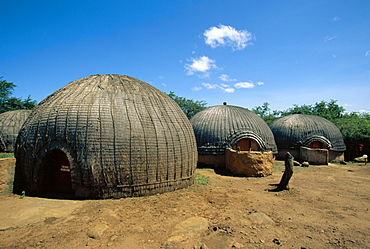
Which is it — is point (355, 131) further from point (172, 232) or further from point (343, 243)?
point (172, 232)

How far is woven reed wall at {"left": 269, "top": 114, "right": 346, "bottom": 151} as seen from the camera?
20.1 metres

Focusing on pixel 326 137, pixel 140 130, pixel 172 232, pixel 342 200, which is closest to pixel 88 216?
pixel 172 232

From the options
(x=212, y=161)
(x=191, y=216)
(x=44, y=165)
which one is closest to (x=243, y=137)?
(x=212, y=161)

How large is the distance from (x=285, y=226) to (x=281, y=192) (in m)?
3.97

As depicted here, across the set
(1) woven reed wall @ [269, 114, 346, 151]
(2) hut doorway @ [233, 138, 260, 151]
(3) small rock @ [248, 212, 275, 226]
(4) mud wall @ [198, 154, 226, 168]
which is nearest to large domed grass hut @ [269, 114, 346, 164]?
(1) woven reed wall @ [269, 114, 346, 151]

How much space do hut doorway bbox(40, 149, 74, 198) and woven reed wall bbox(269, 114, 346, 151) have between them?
69.3ft

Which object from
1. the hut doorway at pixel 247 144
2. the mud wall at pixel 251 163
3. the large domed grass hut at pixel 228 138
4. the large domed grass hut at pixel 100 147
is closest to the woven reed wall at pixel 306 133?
the large domed grass hut at pixel 228 138

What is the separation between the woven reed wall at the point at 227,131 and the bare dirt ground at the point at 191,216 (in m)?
6.48

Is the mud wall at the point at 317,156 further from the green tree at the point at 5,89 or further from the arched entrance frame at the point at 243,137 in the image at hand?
the green tree at the point at 5,89

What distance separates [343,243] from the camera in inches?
203

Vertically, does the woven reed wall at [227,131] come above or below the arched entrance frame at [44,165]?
above

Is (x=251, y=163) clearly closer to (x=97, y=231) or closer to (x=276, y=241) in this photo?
(x=276, y=241)

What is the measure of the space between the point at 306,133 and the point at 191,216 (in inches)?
766

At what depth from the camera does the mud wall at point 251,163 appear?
13.0m
